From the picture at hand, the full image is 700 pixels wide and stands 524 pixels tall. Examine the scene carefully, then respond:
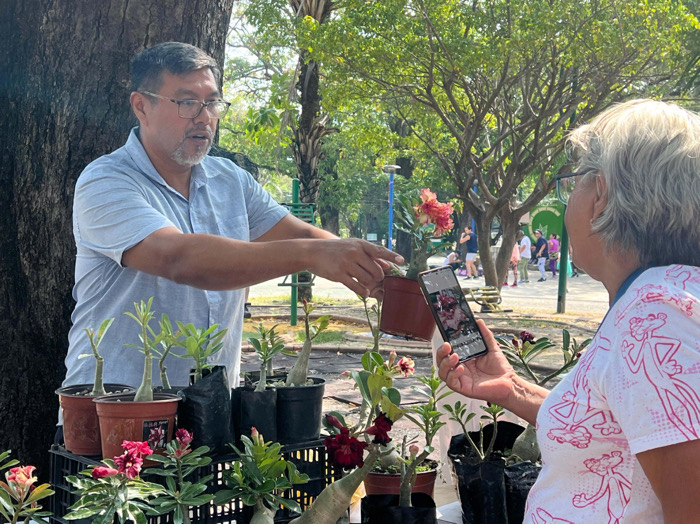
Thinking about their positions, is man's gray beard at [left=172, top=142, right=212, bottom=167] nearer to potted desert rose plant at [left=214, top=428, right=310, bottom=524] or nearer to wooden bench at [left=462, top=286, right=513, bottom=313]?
potted desert rose plant at [left=214, top=428, right=310, bottom=524]

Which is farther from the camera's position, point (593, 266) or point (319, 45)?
point (319, 45)

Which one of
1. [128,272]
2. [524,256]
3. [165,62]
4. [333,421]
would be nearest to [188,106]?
[165,62]

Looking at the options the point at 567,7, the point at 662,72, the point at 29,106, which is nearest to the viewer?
the point at 29,106

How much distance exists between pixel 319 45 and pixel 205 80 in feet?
35.7

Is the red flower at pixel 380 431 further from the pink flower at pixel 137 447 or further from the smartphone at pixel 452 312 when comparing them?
the pink flower at pixel 137 447

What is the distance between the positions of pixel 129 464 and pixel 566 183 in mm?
1174

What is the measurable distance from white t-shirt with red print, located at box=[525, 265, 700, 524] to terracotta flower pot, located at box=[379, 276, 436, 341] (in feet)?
2.28

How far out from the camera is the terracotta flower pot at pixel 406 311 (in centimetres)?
229

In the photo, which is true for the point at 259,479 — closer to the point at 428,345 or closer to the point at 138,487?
the point at 138,487

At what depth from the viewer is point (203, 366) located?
6.82ft

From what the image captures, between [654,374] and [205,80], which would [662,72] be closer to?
[205,80]

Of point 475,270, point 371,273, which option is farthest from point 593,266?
point 475,270

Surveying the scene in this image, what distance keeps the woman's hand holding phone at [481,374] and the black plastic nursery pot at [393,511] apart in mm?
349

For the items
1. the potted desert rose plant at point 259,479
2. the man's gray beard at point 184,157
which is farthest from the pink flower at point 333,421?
the man's gray beard at point 184,157
